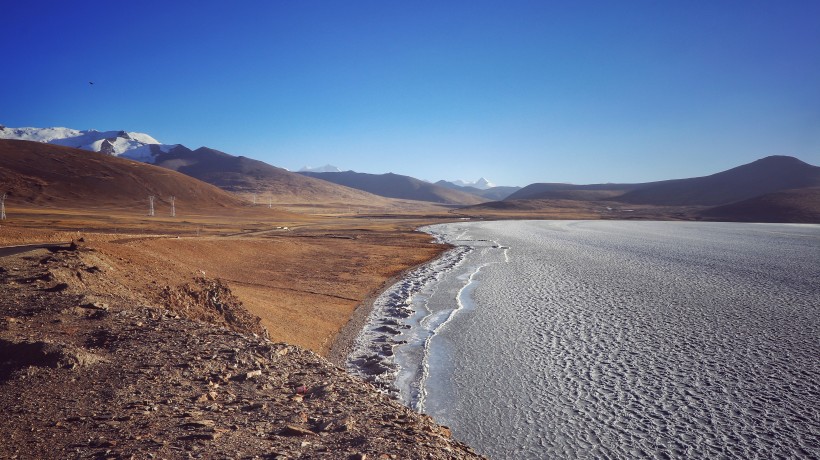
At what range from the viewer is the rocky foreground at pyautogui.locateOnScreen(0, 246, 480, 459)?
4.31 m

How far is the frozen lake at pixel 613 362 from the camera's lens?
6.59m

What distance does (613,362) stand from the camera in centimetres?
948

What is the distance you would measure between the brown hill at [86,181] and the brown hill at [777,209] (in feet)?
297

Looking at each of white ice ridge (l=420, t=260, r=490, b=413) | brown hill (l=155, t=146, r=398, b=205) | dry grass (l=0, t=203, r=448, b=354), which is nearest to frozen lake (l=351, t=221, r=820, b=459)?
white ice ridge (l=420, t=260, r=490, b=413)

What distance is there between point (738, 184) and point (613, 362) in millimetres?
163808

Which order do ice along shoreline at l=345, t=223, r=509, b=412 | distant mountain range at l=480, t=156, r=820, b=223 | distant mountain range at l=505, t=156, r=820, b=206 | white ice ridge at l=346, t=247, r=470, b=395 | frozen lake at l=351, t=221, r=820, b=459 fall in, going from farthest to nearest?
distant mountain range at l=505, t=156, r=820, b=206 < distant mountain range at l=480, t=156, r=820, b=223 < white ice ridge at l=346, t=247, r=470, b=395 < ice along shoreline at l=345, t=223, r=509, b=412 < frozen lake at l=351, t=221, r=820, b=459

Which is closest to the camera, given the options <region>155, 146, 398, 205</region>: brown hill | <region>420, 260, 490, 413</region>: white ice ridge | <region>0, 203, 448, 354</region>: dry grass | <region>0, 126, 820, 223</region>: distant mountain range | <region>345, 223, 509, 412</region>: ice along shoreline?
<region>420, 260, 490, 413</region>: white ice ridge

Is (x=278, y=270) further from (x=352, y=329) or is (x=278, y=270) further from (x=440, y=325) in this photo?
(x=440, y=325)

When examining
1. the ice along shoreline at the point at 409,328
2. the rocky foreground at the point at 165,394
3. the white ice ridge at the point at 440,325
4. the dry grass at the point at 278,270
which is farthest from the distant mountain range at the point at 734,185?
the rocky foreground at the point at 165,394

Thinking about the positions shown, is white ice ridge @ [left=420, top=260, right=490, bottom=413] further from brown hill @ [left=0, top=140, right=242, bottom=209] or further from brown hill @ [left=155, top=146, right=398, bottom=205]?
brown hill @ [left=155, top=146, right=398, bottom=205]

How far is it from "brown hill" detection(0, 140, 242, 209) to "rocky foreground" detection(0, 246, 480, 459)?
77.7 metres

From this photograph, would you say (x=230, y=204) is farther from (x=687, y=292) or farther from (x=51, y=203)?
(x=687, y=292)

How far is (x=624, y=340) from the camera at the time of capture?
10930 millimetres

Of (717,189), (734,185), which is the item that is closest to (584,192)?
(717,189)
